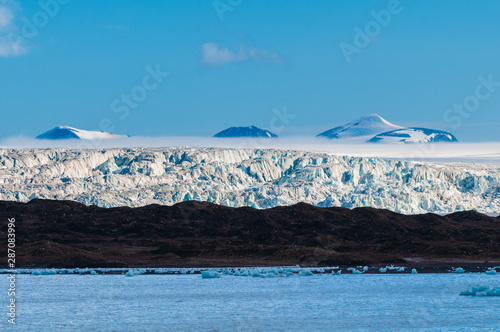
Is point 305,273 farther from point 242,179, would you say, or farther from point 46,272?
point 242,179

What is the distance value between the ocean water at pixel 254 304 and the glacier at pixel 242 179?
8124cm

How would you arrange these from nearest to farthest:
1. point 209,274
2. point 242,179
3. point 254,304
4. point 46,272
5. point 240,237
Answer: point 254,304 → point 209,274 → point 46,272 → point 240,237 → point 242,179

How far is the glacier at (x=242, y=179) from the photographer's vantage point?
513 ft

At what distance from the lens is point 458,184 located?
160 meters

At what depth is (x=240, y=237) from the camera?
4688 inches

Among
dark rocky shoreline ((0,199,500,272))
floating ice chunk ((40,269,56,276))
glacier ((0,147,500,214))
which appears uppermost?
Result: glacier ((0,147,500,214))

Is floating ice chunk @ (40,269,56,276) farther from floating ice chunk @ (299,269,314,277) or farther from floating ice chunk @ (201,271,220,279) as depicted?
floating ice chunk @ (299,269,314,277)

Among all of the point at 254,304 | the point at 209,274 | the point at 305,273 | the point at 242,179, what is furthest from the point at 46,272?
the point at 242,179

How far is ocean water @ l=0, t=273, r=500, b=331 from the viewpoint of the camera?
40125 mm

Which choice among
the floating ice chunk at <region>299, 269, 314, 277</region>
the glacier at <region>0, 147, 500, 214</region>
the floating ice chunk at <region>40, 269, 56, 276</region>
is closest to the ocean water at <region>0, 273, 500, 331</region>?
the floating ice chunk at <region>299, 269, 314, 277</region>

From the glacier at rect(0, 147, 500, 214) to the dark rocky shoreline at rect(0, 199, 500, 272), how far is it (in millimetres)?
19507

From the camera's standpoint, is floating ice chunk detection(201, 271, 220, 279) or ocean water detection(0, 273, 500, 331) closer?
ocean water detection(0, 273, 500, 331)

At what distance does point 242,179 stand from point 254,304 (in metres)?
121

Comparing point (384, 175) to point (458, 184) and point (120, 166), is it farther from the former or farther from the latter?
point (120, 166)
